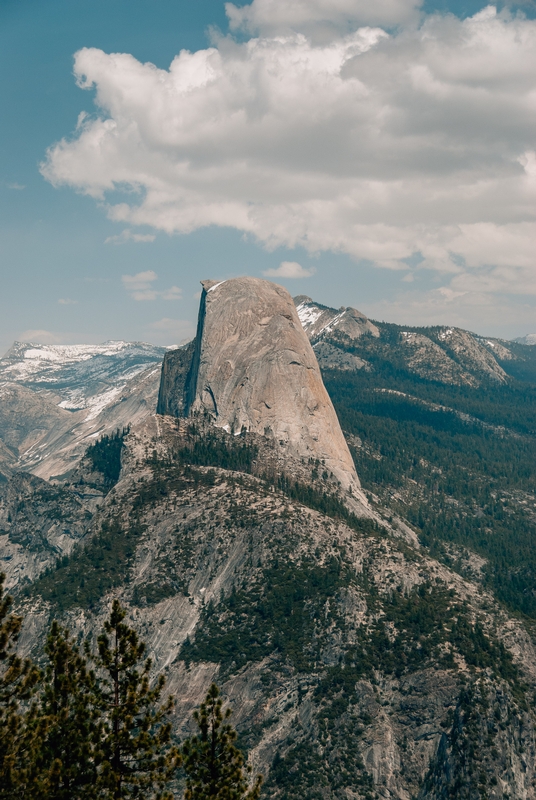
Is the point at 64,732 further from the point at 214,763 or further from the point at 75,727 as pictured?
the point at 214,763

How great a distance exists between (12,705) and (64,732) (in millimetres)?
4440

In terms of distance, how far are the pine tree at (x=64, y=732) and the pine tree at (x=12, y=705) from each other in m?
1.13

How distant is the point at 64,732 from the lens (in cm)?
4519

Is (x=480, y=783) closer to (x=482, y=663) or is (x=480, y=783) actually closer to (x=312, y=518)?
(x=482, y=663)

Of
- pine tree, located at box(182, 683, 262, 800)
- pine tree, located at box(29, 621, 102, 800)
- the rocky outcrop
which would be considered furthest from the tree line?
the rocky outcrop

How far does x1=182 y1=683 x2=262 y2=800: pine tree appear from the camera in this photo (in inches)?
2064

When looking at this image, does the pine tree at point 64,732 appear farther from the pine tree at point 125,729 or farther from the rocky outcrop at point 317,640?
the rocky outcrop at point 317,640

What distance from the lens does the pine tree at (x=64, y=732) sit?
42406 mm

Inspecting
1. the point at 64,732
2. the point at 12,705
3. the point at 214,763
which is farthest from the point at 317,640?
the point at 12,705

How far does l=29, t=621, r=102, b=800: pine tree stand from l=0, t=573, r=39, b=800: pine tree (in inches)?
44.3

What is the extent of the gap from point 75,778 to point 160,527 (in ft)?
495

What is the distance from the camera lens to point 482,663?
136875mm

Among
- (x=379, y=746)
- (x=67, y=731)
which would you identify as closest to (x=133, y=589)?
(x=379, y=746)

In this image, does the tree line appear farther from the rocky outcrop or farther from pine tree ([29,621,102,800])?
the rocky outcrop
